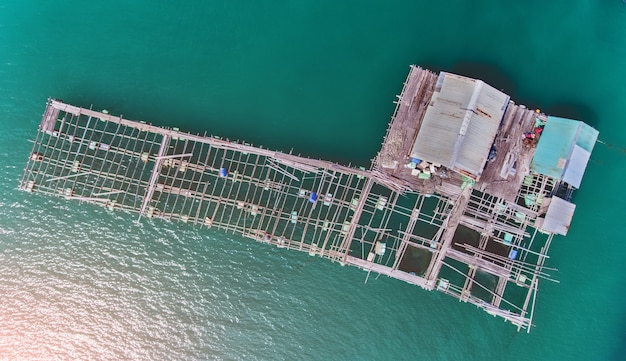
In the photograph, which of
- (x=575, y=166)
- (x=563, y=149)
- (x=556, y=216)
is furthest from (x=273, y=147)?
(x=575, y=166)

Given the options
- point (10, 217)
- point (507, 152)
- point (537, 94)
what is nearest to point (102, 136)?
point (10, 217)

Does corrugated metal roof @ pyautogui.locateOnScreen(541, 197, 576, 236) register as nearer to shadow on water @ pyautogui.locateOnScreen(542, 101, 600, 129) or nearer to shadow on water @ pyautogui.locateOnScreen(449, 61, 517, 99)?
shadow on water @ pyautogui.locateOnScreen(542, 101, 600, 129)

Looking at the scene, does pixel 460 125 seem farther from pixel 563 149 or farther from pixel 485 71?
pixel 485 71

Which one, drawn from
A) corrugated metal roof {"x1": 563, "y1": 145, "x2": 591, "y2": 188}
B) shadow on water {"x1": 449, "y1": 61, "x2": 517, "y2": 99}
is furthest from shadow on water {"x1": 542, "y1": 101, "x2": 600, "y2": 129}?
corrugated metal roof {"x1": 563, "y1": 145, "x2": 591, "y2": 188}

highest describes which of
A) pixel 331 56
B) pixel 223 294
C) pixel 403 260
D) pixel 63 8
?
pixel 331 56

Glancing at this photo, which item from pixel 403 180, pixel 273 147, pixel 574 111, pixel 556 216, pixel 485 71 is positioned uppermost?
pixel 485 71

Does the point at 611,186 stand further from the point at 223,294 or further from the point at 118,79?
the point at 118,79
